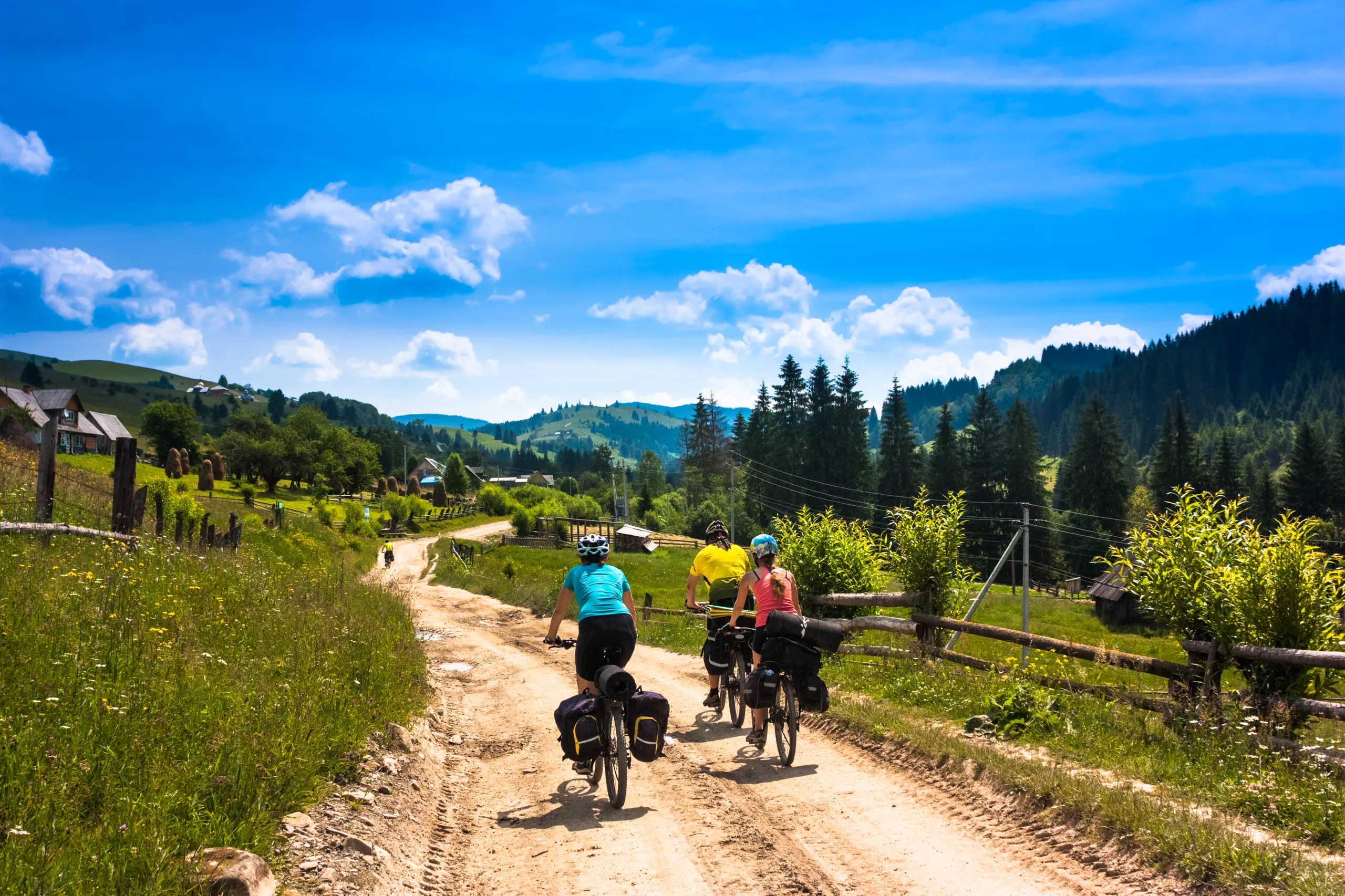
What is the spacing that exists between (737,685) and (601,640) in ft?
10.9

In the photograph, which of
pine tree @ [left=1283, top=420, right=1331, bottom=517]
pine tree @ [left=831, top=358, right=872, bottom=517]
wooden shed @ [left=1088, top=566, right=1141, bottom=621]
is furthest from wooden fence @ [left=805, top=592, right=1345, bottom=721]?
pine tree @ [left=1283, top=420, right=1331, bottom=517]

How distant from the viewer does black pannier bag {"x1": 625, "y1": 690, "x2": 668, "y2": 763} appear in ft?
22.2

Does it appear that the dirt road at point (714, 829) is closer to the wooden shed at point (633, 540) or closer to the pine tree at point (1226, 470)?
the wooden shed at point (633, 540)

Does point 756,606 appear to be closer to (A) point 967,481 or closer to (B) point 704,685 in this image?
(B) point 704,685

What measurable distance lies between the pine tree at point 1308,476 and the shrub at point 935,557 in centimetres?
8961

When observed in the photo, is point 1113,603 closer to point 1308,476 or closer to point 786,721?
point 1308,476

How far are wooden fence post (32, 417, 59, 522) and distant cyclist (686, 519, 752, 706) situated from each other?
31.2ft

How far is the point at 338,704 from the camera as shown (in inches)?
299

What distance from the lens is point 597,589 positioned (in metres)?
7.11

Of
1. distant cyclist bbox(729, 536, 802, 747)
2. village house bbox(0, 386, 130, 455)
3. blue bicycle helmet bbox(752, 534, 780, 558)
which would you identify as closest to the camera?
distant cyclist bbox(729, 536, 802, 747)

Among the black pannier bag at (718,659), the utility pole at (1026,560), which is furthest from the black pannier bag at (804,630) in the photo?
the utility pole at (1026,560)

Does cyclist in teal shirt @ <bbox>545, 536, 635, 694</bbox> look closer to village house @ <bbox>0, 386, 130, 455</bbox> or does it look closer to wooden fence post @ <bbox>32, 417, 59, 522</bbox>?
wooden fence post @ <bbox>32, 417, 59, 522</bbox>

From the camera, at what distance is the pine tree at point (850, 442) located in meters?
84.1

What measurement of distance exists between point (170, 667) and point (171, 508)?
2353 cm
